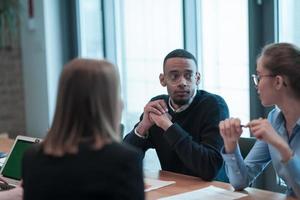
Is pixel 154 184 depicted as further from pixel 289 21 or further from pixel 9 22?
pixel 9 22

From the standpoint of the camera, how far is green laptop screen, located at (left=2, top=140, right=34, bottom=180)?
7.87ft

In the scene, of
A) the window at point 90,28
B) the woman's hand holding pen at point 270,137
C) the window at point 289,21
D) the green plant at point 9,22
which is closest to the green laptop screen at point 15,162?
the woman's hand holding pen at point 270,137

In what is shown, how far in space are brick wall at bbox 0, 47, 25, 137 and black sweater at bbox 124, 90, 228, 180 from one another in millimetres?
2603

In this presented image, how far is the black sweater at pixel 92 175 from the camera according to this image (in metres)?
1.23

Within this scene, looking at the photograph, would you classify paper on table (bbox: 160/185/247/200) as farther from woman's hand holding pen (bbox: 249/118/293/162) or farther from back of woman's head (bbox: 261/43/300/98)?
back of woman's head (bbox: 261/43/300/98)

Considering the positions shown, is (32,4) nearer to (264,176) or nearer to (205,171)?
(264,176)

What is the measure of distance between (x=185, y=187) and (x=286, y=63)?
2.15 ft

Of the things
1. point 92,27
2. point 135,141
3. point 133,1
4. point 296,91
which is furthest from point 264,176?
point 92,27

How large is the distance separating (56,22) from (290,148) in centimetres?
319

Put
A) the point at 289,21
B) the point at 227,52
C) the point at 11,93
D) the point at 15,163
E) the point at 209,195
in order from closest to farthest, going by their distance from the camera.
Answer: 1. the point at 209,195
2. the point at 15,163
3. the point at 289,21
4. the point at 227,52
5. the point at 11,93

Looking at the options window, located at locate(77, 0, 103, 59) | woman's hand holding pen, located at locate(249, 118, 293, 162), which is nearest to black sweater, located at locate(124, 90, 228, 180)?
woman's hand holding pen, located at locate(249, 118, 293, 162)

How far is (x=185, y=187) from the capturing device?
7.11ft

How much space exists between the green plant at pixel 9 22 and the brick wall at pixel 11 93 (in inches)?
3.2

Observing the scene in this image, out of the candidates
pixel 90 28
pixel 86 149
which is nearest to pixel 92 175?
pixel 86 149
